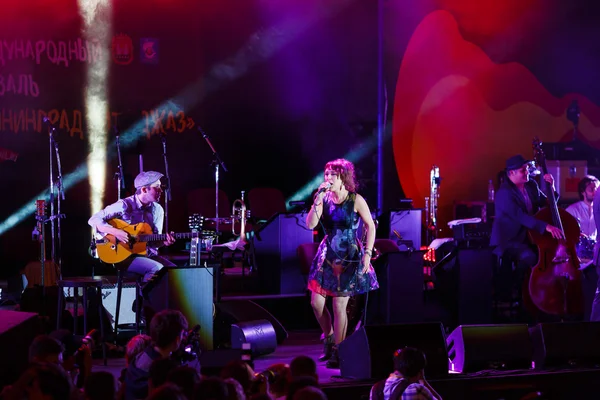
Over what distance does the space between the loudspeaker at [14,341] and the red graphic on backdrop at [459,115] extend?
8428 mm

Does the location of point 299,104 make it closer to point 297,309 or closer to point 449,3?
point 449,3

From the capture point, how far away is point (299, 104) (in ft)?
41.0

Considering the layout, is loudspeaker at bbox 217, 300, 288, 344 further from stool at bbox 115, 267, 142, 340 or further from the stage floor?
stool at bbox 115, 267, 142, 340

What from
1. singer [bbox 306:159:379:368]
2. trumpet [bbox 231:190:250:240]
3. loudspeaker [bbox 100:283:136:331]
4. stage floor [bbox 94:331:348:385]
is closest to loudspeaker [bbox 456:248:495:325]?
stage floor [bbox 94:331:348:385]

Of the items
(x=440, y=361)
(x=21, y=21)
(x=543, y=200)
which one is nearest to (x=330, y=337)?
(x=440, y=361)

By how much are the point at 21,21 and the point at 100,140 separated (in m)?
1.79

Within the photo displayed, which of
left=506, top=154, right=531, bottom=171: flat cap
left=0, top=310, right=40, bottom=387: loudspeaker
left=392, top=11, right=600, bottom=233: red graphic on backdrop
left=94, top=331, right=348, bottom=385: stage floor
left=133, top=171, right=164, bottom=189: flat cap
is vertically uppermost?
left=392, top=11, right=600, bottom=233: red graphic on backdrop

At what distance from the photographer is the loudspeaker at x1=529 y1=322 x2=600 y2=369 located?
6320 millimetres

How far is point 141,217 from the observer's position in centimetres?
827

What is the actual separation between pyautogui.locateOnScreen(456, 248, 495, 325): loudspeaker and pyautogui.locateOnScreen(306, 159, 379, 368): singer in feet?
6.26

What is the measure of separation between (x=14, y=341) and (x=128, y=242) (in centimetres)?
312

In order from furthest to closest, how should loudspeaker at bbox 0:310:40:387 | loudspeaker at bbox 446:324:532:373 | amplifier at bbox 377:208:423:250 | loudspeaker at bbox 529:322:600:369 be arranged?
amplifier at bbox 377:208:423:250 → loudspeaker at bbox 529:322:600:369 → loudspeaker at bbox 446:324:532:373 → loudspeaker at bbox 0:310:40:387

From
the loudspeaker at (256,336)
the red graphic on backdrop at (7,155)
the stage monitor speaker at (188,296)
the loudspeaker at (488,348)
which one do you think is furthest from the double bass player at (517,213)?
the red graphic on backdrop at (7,155)

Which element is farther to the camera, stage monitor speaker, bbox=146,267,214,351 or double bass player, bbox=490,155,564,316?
double bass player, bbox=490,155,564,316
